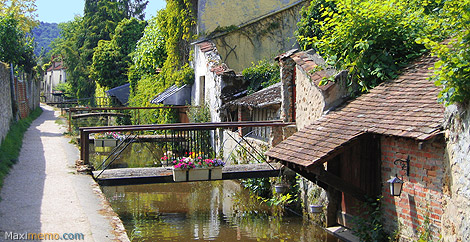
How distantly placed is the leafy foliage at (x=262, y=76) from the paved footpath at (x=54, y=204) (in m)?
7.06

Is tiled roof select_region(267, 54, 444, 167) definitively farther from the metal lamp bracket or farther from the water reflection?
the water reflection

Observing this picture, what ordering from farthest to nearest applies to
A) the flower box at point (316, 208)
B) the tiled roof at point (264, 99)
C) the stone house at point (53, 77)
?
the stone house at point (53, 77) < the tiled roof at point (264, 99) < the flower box at point (316, 208)

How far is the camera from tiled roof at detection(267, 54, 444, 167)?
755 centimetres

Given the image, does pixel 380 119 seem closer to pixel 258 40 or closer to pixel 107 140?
pixel 107 140

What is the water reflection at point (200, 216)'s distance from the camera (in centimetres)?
994

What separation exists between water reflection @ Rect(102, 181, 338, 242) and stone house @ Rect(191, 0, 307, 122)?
549 centimetres

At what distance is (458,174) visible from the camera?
6.65 metres

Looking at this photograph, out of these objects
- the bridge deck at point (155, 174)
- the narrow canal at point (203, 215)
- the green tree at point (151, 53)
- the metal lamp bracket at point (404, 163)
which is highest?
the green tree at point (151, 53)

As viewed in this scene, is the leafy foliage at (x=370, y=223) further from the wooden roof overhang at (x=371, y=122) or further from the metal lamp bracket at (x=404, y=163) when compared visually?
the metal lamp bracket at (x=404, y=163)

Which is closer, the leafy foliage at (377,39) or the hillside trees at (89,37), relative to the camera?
the leafy foliage at (377,39)

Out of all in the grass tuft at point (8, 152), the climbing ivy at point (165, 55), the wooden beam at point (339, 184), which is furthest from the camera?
the climbing ivy at point (165, 55)

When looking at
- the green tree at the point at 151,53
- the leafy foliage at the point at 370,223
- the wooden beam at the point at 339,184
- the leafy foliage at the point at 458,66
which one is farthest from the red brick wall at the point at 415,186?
the green tree at the point at 151,53

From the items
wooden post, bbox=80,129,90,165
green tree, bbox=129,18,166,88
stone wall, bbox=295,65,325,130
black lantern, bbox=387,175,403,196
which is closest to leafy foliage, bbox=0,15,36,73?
green tree, bbox=129,18,166,88

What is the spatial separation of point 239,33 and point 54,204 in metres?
12.7
